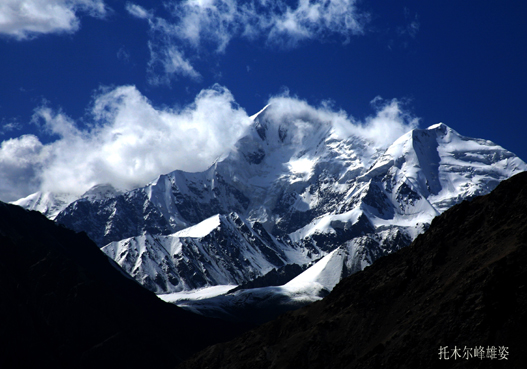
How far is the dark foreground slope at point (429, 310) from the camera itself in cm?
11238

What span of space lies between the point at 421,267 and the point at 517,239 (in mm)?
24128

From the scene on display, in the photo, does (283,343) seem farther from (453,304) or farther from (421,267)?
(453,304)

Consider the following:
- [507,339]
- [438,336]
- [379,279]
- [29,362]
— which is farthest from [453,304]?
[29,362]

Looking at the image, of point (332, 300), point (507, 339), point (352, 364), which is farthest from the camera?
point (332, 300)

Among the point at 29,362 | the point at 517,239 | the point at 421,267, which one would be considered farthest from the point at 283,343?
the point at 29,362

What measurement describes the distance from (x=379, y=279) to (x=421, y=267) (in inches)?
478

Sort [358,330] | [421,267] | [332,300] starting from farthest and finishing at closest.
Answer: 1. [332,300]
2. [421,267]
3. [358,330]

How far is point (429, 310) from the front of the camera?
12669 centimetres

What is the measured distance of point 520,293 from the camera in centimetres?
11319

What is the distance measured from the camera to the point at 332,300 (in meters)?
163

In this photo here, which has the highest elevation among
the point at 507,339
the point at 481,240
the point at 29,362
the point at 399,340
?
the point at 29,362

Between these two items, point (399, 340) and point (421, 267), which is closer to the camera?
point (399, 340)

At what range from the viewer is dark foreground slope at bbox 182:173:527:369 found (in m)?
112

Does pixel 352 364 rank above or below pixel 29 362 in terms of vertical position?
below
